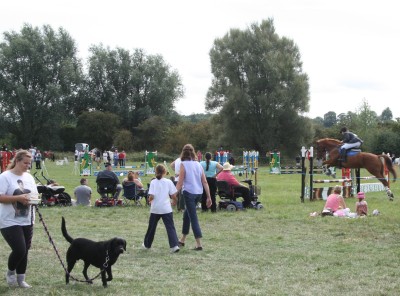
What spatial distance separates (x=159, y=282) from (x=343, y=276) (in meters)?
2.45

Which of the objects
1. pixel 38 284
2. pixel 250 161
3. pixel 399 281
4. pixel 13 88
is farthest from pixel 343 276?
pixel 13 88

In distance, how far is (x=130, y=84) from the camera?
7700cm

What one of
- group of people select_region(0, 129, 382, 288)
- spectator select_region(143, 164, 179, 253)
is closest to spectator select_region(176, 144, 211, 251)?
group of people select_region(0, 129, 382, 288)

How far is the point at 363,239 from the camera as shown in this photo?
11.3 meters

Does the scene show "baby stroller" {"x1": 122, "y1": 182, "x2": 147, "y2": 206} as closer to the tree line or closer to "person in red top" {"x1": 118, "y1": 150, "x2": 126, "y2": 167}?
"person in red top" {"x1": 118, "y1": 150, "x2": 126, "y2": 167}

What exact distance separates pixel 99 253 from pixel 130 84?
70.7 metres

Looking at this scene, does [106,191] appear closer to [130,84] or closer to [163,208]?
[163,208]

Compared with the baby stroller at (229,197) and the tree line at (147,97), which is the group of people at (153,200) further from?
the tree line at (147,97)

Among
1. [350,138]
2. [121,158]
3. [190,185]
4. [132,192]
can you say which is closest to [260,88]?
[121,158]

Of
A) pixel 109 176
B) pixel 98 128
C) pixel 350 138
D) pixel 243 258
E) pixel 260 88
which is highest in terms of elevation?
pixel 260 88

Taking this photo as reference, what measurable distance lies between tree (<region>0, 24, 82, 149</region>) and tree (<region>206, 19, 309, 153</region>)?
2023cm

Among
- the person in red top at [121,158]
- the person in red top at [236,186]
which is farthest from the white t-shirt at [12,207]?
the person in red top at [121,158]

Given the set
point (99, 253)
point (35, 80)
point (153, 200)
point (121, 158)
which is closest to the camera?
point (99, 253)

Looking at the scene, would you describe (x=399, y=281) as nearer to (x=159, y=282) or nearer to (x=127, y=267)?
(x=159, y=282)
